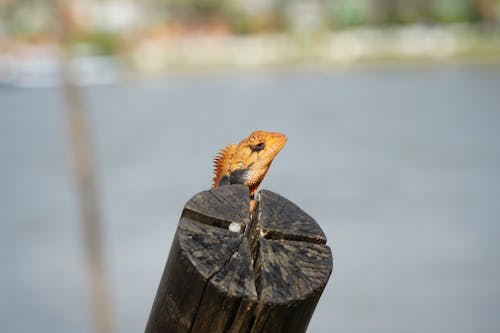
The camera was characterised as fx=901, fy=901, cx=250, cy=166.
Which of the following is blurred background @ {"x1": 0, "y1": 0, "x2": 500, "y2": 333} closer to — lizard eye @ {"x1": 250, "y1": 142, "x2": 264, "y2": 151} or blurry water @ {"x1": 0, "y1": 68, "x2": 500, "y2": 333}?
blurry water @ {"x1": 0, "y1": 68, "x2": 500, "y2": 333}

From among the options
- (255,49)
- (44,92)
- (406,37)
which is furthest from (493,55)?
(44,92)

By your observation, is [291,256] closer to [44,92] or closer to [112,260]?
[112,260]

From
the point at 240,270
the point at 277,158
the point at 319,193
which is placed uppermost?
the point at 240,270

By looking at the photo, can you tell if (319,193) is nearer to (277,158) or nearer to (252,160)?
(277,158)

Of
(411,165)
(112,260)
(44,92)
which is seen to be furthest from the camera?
(44,92)

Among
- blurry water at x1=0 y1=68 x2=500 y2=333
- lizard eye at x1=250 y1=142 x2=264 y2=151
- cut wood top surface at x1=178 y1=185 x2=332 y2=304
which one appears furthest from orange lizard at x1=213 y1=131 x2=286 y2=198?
blurry water at x1=0 y1=68 x2=500 y2=333

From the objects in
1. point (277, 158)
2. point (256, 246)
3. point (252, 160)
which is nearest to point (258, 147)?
point (252, 160)
